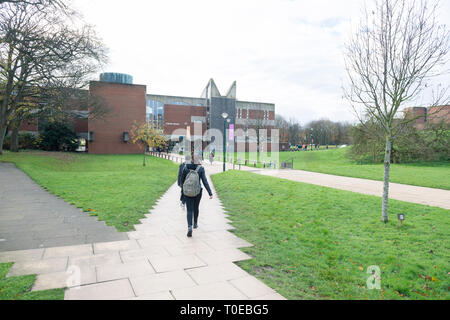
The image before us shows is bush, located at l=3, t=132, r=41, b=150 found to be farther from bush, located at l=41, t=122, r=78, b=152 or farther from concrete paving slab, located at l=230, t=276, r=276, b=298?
concrete paving slab, located at l=230, t=276, r=276, b=298

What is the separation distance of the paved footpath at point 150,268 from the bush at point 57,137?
137ft

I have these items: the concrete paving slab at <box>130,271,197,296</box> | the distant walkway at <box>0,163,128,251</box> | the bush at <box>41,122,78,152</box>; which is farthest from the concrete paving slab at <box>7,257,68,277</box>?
the bush at <box>41,122,78,152</box>

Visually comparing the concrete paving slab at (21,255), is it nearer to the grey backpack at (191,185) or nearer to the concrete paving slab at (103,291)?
the concrete paving slab at (103,291)

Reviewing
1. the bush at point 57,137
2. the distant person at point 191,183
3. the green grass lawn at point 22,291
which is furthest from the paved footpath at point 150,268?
the bush at point 57,137

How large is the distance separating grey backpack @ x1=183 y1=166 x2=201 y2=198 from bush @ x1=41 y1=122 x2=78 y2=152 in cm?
4242

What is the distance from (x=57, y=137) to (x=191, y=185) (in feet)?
140

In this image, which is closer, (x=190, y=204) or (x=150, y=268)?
(x=150, y=268)

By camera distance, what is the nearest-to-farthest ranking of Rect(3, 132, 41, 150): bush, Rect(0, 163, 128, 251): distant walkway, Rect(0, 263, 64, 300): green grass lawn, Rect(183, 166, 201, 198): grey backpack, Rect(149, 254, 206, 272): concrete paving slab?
Rect(0, 263, 64, 300): green grass lawn → Rect(149, 254, 206, 272): concrete paving slab → Rect(0, 163, 128, 251): distant walkway → Rect(183, 166, 201, 198): grey backpack → Rect(3, 132, 41, 150): bush

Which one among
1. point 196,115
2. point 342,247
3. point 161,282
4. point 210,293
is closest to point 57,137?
point 196,115

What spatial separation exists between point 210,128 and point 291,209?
55962 mm

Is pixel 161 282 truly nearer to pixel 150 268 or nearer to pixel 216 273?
pixel 150 268

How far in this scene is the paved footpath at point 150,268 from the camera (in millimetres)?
3643

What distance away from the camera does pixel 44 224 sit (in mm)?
6793

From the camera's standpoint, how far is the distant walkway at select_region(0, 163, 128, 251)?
5.62 metres
